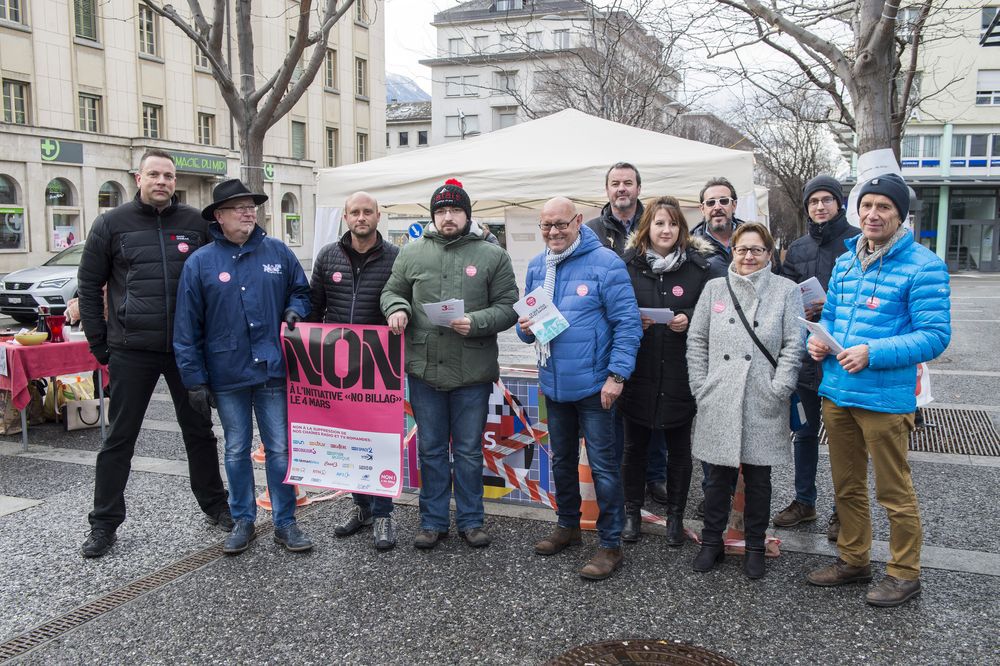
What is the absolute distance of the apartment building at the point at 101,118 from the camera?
24.7 meters

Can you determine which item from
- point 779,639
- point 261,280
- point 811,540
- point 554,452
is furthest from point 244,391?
point 811,540

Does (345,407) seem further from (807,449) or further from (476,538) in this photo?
(807,449)

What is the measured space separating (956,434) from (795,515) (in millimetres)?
3259

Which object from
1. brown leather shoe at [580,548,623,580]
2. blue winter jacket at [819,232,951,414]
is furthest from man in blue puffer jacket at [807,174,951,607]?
brown leather shoe at [580,548,623,580]

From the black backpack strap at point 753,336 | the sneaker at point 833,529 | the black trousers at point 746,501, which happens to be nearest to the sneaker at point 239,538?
the black trousers at point 746,501

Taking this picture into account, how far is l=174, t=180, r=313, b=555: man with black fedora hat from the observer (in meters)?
4.37

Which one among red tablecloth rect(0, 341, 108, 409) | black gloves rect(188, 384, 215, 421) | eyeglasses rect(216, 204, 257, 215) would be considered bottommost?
red tablecloth rect(0, 341, 108, 409)

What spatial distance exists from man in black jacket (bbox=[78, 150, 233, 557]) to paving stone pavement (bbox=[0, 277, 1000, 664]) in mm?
422

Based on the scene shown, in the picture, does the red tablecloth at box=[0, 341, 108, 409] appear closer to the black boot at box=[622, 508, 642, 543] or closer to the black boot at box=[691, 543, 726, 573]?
the black boot at box=[622, 508, 642, 543]

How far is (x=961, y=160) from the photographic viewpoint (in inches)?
1610

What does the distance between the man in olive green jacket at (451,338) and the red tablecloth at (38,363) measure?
370 cm

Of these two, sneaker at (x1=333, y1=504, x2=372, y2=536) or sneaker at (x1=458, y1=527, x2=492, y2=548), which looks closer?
sneaker at (x1=458, y1=527, x2=492, y2=548)

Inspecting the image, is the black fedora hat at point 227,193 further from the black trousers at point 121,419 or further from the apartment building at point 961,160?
the apartment building at point 961,160

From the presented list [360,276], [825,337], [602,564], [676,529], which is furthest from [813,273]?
[360,276]
